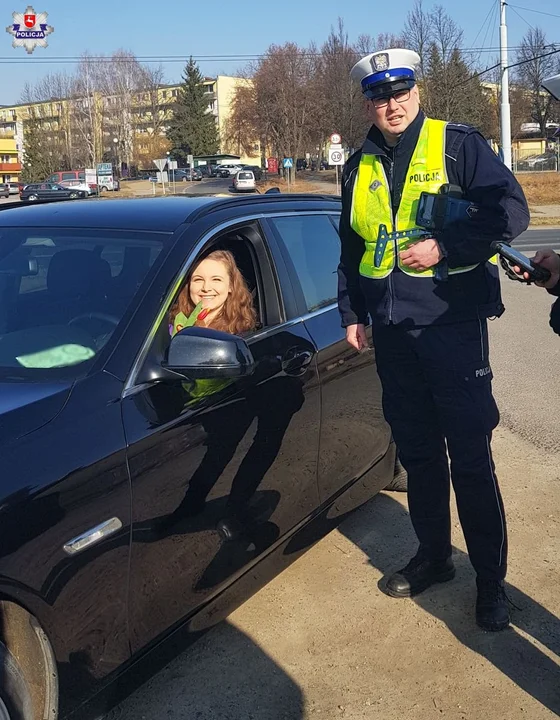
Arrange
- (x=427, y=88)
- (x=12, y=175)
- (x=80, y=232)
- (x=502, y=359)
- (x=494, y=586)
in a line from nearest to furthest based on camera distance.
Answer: (x=80, y=232)
(x=494, y=586)
(x=502, y=359)
(x=427, y=88)
(x=12, y=175)

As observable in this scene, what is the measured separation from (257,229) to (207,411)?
1.00m

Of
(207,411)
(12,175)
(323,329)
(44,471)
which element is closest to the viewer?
(44,471)

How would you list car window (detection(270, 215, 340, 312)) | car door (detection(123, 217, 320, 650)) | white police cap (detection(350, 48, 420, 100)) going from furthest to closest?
car window (detection(270, 215, 340, 312)) → white police cap (detection(350, 48, 420, 100)) → car door (detection(123, 217, 320, 650))

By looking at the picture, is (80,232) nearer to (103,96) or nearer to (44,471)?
(44,471)

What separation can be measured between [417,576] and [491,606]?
1.25 feet

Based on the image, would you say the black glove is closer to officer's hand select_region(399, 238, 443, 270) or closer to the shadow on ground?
officer's hand select_region(399, 238, 443, 270)

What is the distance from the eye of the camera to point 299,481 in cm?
→ 307

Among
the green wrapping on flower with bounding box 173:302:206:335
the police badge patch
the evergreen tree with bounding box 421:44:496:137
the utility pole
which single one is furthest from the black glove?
the evergreen tree with bounding box 421:44:496:137

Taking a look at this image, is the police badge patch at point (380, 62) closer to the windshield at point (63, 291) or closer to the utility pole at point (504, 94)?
the windshield at point (63, 291)

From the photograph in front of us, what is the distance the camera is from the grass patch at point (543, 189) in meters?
37.9

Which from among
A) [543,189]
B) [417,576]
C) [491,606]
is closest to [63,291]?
[417,576]

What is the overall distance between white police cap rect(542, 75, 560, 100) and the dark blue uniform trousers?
3.12ft

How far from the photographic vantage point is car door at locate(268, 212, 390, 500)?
10.9 ft

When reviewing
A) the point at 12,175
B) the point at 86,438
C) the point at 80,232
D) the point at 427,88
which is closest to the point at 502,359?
the point at 80,232
